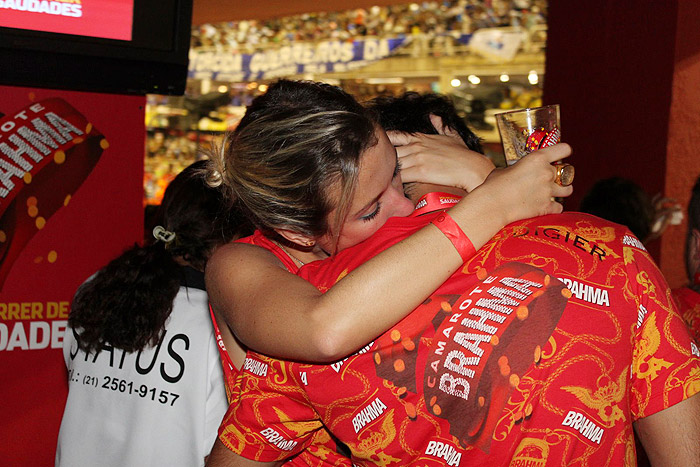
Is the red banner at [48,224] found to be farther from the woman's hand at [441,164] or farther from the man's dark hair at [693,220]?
the man's dark hair at [693,220]

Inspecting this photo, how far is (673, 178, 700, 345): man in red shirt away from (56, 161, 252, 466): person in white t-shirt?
1.25 meters

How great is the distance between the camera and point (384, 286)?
3.39 feet

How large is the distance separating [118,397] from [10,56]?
1.03 m

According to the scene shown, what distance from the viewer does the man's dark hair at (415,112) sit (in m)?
1.50

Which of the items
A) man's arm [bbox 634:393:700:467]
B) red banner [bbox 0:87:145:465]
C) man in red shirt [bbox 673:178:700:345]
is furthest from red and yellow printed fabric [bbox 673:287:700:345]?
red banner [bbox 0:87:145:465]

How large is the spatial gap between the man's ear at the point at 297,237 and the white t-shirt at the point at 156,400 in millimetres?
721

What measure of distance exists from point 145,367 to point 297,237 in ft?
2.81

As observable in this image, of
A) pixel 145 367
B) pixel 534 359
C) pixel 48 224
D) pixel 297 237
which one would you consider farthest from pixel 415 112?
pixel 48 224

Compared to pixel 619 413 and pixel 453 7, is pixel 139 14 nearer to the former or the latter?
pixel 619 413

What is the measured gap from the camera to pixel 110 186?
2.42 m

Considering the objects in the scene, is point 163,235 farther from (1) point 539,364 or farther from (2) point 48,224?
(1) point 539,364

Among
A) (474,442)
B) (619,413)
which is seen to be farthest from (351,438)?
(619,413)

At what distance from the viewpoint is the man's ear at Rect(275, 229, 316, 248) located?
1.30 metres

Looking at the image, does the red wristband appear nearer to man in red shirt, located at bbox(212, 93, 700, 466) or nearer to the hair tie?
man in red shirt, located at bbox(212, 93, 700, 466)
